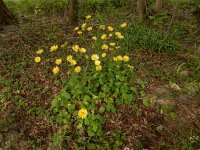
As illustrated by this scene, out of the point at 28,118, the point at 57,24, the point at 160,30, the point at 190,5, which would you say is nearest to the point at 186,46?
the point at 160,30

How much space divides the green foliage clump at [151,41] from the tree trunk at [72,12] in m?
1.38

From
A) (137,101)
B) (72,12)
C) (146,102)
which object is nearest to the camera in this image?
(146,102)

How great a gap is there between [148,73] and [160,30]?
1.70 m

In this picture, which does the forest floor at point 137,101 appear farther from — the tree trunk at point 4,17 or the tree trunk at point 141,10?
the tree trunk at point 141,10

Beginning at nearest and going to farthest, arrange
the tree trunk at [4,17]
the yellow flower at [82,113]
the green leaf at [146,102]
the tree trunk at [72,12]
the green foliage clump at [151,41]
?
the yellow flower at [82,113] < the green leaf at [146,102] < the green foliage clump at [151,41] < the tree trunk at [4,17] < the tree trunk at [72,12]

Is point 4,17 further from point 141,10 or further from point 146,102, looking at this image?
point 146,102

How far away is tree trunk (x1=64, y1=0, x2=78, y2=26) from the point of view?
535 cm

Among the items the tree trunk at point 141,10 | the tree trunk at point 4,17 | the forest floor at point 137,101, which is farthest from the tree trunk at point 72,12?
the tree trunk at point 141,10

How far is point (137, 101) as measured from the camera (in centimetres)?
366

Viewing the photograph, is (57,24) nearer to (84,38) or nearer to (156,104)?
(84,38)

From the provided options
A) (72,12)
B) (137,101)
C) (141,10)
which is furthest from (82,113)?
(141,10)

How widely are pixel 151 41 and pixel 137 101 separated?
1577 millimetres

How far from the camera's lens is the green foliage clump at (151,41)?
4.66 m

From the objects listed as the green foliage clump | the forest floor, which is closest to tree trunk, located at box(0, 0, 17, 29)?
the forest floor
